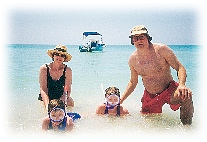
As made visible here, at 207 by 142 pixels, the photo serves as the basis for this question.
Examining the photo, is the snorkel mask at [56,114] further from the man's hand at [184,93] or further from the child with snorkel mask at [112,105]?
the man's hand at [184,93]

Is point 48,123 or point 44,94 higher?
point 44,94

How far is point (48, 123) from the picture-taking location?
2.92 m

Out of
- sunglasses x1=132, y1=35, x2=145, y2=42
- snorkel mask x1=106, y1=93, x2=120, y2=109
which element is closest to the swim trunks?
snorkel mask x1=106, y1=93, x2=120, y2=109

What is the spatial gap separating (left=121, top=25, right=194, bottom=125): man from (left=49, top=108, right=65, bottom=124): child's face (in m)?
1.05

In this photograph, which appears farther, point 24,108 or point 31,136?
point 24,108

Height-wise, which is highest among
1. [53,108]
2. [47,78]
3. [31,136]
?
[47,78]

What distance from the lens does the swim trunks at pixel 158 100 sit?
3.40 metres

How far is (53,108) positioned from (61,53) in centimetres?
94

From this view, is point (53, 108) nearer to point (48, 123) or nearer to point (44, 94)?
point (48, 123)

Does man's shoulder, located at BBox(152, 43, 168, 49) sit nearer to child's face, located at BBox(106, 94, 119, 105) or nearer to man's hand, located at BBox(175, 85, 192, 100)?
man's hand, located at BBox(175, 85, 192, 100)

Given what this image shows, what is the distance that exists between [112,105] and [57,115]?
2.98ft

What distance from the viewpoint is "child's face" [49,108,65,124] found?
285cm

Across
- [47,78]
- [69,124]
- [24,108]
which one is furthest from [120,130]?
[24,108]

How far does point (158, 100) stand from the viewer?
3492 mm
